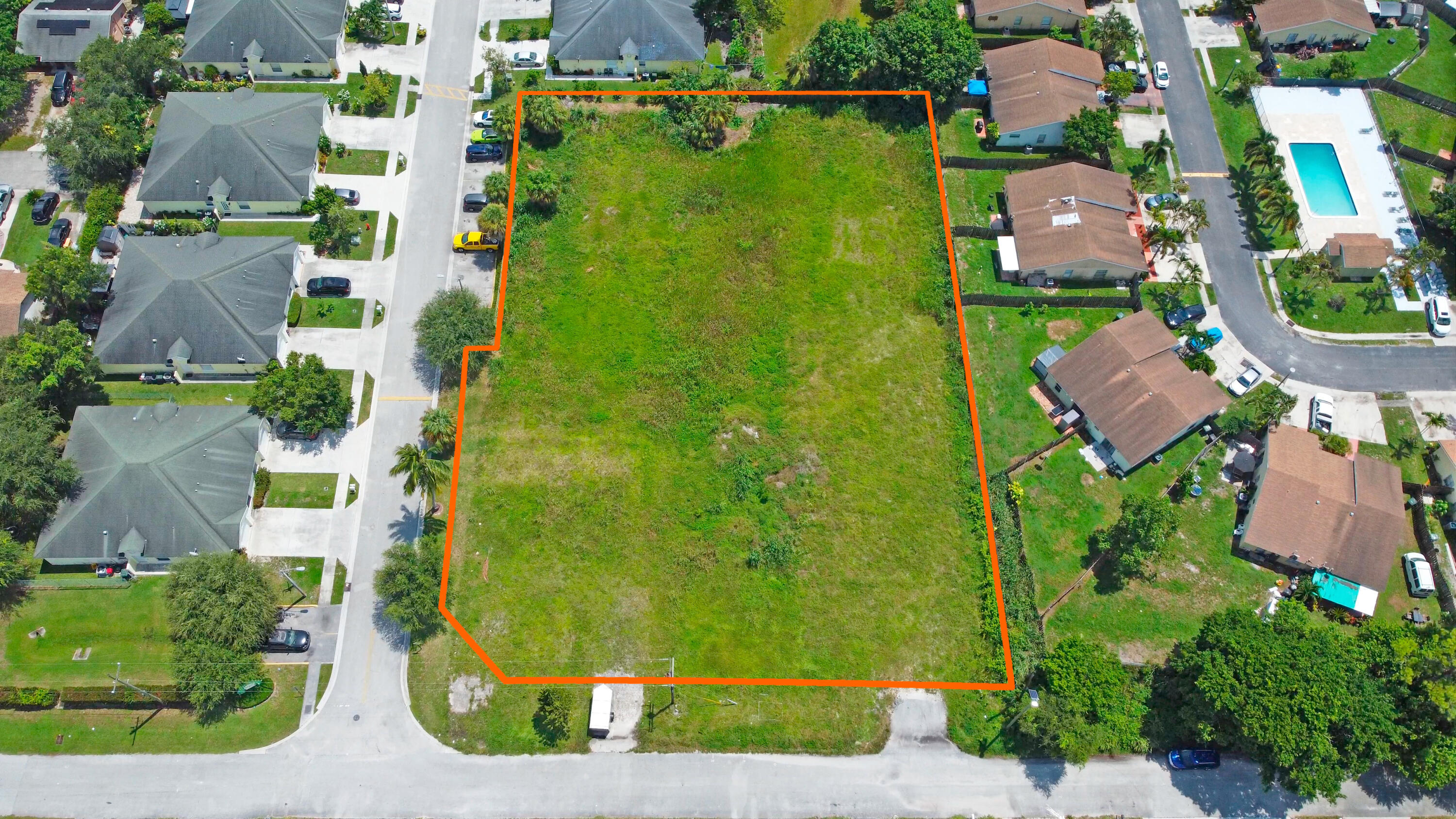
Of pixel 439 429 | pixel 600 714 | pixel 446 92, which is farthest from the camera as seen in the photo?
pixel 446 92

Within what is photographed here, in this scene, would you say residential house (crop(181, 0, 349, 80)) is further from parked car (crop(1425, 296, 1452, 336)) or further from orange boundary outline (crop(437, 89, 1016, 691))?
parked car (crop(1425, 296, 1452, 336))

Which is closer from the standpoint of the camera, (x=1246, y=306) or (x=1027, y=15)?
(x=1246, y=306)

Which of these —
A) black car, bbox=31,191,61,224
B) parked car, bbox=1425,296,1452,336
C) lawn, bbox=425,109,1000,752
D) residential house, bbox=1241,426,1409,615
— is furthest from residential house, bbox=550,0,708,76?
parked car, bbox=1425,296,1452,336

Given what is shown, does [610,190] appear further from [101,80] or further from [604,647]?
[101,80]

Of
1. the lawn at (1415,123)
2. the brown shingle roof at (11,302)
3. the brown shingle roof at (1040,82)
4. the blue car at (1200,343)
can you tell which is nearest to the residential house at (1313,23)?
the lawn at (1415,123)

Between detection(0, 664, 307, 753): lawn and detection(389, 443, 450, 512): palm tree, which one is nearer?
detection(0, 664, 307, 753): lawn

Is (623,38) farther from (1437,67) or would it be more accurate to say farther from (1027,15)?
(1437,67)

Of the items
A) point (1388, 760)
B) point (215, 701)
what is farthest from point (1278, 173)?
point (215, 701)

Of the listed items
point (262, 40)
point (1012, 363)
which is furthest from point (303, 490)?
point (1012, 363)
